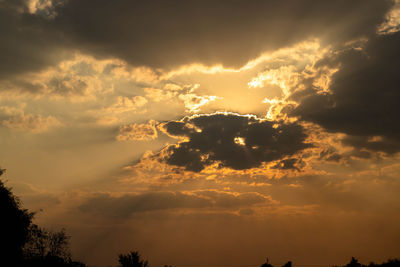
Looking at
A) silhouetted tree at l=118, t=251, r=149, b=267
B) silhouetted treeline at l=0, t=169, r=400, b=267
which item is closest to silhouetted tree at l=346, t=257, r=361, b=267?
silhouetted treeline at l=0, t=169, r=400, b=267

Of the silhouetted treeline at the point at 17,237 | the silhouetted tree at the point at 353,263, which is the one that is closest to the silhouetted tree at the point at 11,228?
the silhouetted treeline at the point at 17,237

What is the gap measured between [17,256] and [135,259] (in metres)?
38.8

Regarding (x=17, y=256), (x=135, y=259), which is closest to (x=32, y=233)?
(x=17, y=256)

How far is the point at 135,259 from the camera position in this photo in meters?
105

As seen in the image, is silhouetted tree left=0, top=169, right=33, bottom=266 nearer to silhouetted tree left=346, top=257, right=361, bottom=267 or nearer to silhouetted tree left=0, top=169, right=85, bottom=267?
silhouetted tree left=0, top=169, right=85, bottom=267

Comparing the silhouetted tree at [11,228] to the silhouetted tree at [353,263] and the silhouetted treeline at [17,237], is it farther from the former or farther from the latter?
the silhouetted tree at [353,263]

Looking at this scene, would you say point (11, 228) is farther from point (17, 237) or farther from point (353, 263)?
point (353, 263)

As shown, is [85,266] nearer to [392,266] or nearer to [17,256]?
[17,256]

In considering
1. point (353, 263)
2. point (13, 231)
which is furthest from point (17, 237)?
point (353, 263)

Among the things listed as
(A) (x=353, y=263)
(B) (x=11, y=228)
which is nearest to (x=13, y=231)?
(B) (x=11, y=228)

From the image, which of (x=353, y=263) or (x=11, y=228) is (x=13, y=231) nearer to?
(x=11, y=228)

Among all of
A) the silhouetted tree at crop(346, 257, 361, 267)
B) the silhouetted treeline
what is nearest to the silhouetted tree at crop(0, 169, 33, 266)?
the silhouetted treeline

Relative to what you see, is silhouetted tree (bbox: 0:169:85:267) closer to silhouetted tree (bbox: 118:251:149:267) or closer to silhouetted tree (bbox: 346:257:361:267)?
silhouetted tree (bbox: 118:251:149:267)

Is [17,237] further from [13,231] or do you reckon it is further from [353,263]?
[353,263]
